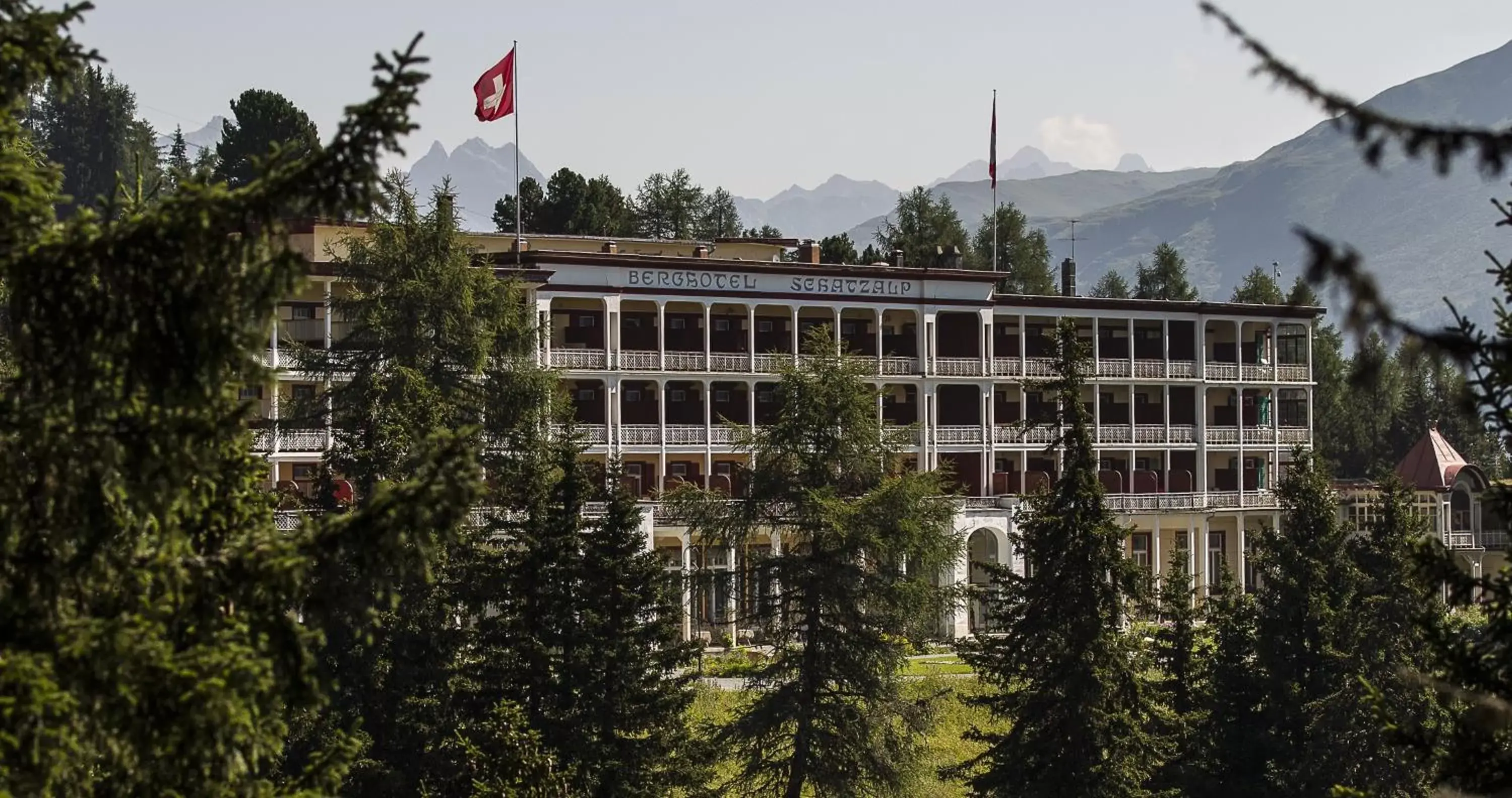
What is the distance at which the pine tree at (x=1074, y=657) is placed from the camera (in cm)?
3384

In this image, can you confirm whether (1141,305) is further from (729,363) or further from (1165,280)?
(1165,280)

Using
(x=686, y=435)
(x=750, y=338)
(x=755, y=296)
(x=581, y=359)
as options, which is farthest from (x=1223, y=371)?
(x=581, y=359)

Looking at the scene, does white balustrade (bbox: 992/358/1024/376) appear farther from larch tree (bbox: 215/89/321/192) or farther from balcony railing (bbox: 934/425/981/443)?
larch tree (bbox: 215/89/321/192)

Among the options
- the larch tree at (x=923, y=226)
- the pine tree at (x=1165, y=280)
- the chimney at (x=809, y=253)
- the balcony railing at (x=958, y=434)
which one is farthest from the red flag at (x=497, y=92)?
the pine tree at (x=1165, y=280)

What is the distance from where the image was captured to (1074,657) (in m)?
34.2

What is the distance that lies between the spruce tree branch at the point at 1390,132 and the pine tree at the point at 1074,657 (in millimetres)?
24457

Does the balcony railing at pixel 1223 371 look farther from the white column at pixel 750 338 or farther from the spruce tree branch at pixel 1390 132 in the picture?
the spruce tree branch at pixel 1390 132

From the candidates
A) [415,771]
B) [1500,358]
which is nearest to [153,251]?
[1500,358]

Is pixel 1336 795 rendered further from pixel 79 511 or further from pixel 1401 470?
pixel 1401 470

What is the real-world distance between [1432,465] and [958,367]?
2108 cm

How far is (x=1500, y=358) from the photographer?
1345 centimetres

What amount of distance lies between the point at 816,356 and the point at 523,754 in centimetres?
1438

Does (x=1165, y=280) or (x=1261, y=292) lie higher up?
(x=1165, y=280)

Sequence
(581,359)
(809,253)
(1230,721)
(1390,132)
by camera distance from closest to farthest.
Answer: (1390,132) → (1230,721) → (581,359) → (809,253)
